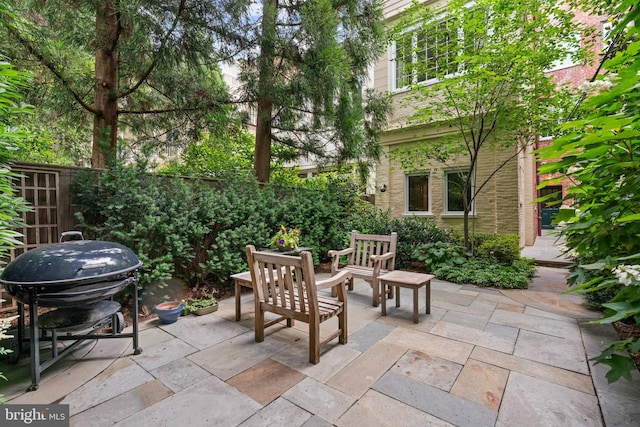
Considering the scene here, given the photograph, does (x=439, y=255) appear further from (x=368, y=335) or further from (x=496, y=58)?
(x=496, y=58)

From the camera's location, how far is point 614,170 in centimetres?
140

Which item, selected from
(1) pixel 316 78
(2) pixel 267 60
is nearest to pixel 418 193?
(1) pixel 316 78

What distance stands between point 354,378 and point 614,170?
6.87 ft

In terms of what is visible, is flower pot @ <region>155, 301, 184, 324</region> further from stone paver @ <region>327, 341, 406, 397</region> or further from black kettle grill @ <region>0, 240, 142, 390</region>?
stone paver @ <region>327, 341, 406, 397</region>

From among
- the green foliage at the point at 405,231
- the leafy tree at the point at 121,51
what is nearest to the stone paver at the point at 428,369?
the green foliage at the point at 405,231

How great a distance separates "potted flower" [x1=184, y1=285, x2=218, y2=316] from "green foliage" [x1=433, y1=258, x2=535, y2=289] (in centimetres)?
413

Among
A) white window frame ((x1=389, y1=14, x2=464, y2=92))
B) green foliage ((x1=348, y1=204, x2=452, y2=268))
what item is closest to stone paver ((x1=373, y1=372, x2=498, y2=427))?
green foliage ((x1=348, y1=204, x2=452, y2=268))

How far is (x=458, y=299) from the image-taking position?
4156 mm

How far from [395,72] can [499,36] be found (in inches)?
154

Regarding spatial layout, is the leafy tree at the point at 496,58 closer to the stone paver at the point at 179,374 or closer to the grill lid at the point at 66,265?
the stone paver at the point at 179,374

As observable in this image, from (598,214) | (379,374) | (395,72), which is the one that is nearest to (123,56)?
(379,374)

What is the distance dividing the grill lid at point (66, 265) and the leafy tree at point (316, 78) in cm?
355

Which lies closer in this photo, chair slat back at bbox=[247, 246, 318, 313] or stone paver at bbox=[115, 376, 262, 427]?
stone paver at bbox=[115, 376, 262, 427]

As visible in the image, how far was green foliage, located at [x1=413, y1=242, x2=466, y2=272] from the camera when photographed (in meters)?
5.70
